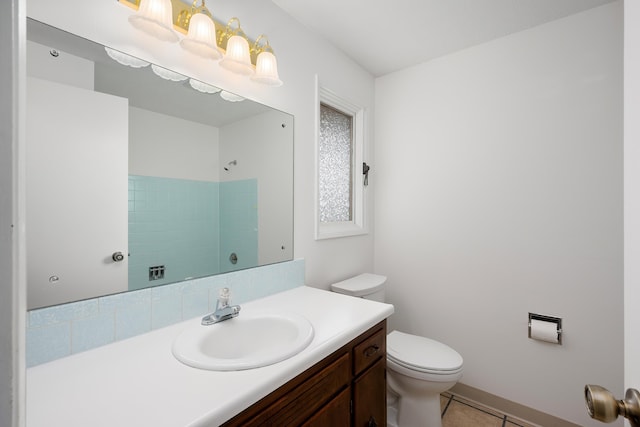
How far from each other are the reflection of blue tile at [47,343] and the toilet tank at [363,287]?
1.32 meters

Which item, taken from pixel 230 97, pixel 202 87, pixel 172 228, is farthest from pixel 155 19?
pixel 172 228

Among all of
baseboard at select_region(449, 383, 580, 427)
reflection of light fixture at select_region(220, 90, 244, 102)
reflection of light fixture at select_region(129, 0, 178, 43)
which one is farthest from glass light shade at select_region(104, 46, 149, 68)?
baseboard at select_region(449, 383, 580, 427)

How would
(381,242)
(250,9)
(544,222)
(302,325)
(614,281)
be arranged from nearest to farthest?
1. (302,325)
2. (250,9)
3. (614,281)
4. (544,222)
5. (381,242)

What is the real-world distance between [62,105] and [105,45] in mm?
257

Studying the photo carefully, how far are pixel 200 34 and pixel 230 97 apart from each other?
27 centimetres

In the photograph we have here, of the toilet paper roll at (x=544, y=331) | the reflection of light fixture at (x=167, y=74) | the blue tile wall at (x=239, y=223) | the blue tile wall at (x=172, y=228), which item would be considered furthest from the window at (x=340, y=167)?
the toilet paper roll at (x=544, y=331)

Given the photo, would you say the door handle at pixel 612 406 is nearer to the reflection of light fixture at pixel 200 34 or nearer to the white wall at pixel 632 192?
the white wall at pixel 632 192

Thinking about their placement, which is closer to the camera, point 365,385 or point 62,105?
point 62,105

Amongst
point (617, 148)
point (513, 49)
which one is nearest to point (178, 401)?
point (617, 148)

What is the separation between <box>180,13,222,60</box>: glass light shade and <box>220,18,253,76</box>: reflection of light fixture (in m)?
0.09

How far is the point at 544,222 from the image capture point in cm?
171

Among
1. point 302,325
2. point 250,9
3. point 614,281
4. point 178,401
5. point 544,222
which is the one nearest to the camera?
point 178,401

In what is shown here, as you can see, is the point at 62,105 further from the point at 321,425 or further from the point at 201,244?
the point at 321,425

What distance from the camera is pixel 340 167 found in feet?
7.30
